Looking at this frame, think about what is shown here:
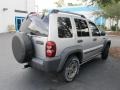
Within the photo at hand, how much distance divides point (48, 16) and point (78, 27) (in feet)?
3.92

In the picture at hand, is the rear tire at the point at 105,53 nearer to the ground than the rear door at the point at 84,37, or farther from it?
nearer to the ground

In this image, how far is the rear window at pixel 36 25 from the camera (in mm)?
4781

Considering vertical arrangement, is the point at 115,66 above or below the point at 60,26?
below

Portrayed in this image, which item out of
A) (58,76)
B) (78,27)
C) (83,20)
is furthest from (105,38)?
(58,76)

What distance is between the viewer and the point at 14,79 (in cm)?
552

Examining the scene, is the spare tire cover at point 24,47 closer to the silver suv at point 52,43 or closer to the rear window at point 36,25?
the silver suv at point 52,43

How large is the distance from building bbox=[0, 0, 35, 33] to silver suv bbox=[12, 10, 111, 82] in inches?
871

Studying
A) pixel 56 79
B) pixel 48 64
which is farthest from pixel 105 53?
pixel 48 64

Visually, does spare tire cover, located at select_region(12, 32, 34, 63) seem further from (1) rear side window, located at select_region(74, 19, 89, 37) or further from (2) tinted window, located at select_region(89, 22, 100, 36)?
(2) tinted window, located at select_region(89, 22, 100, 36)

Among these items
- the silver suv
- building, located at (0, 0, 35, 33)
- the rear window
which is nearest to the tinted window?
the silver suv

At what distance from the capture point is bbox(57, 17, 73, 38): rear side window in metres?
4.88

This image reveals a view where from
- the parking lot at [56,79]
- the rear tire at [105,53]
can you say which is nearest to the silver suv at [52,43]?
the parking lot at [56,79]

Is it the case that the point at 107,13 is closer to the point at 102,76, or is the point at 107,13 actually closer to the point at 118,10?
the point at 118,10

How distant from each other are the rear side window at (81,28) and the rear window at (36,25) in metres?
1.16
